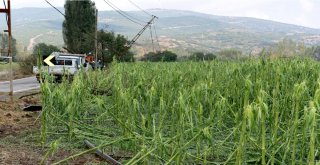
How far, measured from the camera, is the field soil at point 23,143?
4785mm

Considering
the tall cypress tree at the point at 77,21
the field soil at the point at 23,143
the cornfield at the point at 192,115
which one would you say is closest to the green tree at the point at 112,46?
the tall cypress tree at the point at 77,21

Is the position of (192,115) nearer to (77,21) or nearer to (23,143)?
(23,143)

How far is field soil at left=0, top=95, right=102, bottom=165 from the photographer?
188 inches

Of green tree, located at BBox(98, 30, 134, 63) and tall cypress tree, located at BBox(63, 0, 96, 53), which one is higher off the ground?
tall cypress tree, located at BBox(63, 0, 96, 53)

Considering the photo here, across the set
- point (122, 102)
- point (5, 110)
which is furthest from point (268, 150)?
point (5, 110)

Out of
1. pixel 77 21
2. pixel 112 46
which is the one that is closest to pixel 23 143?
pixel 112 46

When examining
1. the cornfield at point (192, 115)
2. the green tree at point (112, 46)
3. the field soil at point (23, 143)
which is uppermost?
the cornfield at point (192, 115)

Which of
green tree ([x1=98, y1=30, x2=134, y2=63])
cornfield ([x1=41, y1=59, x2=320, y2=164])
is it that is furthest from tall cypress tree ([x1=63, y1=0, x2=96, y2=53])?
cornfield ([x1=41, y1=59, x2=320, y2=164])

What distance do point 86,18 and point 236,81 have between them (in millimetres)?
49872

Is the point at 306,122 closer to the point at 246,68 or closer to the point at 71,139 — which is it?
the point at 71,139

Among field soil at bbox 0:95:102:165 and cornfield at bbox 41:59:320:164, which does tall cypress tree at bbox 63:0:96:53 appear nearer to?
field soil at bbox 0:95:102:165

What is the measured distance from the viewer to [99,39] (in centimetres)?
4044

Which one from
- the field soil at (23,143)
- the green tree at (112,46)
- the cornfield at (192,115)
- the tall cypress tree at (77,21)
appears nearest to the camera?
the cornfield at (192,115)

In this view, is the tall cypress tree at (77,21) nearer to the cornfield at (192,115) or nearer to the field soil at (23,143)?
the field soil at (23,143)
